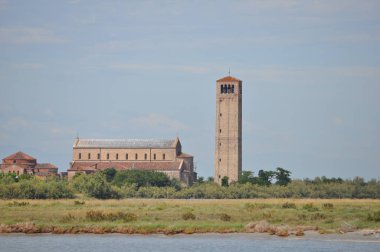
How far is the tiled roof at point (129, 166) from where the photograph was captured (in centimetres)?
13338

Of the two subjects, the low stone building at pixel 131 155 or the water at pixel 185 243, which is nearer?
the water at pixel 185 243

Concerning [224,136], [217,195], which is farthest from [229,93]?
[217,195]

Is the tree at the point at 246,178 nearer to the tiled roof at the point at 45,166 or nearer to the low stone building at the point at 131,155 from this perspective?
the low stone building at the point at 131,155

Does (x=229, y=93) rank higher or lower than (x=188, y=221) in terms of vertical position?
higher

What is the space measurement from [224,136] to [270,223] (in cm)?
8398

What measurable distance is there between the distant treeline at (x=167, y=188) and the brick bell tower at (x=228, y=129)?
28.2 ft

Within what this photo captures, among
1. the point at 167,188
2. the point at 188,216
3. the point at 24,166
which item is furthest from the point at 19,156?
the point at 188,216

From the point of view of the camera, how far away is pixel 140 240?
43.3m

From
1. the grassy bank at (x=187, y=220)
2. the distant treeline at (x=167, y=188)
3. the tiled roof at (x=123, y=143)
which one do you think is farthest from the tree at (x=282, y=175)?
the grassy bank at (x=187, y=220)

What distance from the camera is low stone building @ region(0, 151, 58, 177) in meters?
141

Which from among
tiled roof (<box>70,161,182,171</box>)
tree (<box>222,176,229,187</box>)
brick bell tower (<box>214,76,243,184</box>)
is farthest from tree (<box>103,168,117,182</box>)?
tree (<box>222,176,229,187</box>)

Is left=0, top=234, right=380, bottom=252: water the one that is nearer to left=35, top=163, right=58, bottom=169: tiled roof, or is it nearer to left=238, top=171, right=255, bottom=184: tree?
left=238, top=171, right=255, bottom=184: tree

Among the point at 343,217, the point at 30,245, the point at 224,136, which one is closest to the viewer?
the point at 30,245

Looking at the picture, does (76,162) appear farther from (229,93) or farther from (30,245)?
(30,245)
